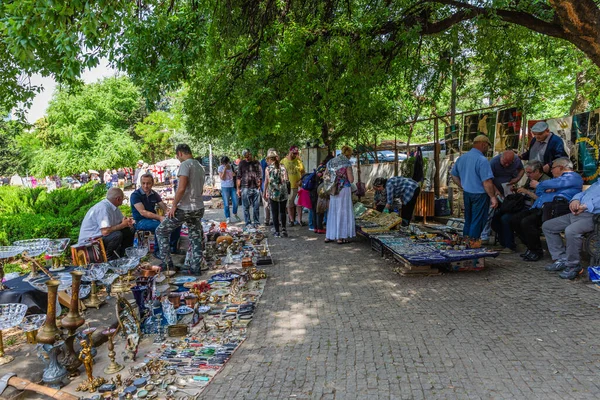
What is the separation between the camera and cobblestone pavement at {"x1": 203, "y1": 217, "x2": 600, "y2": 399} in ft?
10.9

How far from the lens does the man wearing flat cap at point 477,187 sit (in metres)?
7.26

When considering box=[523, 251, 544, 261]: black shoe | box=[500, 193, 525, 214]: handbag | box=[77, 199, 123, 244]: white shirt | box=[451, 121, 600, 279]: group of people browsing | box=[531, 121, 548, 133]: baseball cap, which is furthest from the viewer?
box=[500, 193, 525, 214]: handbag

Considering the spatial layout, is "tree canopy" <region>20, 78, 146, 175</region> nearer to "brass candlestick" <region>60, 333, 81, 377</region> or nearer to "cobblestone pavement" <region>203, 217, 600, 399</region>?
"cobblestone pavement" <region>203, 217, 600, 399</region>

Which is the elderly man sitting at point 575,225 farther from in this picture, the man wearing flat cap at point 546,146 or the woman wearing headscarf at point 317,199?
the woman wearing headscarf at point 317,199

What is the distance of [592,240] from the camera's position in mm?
5668

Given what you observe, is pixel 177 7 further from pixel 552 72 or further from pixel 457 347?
pixel 552 72

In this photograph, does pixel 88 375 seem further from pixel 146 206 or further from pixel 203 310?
pixel 146 206

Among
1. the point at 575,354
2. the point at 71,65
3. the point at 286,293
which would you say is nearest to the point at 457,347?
the point at 575,354

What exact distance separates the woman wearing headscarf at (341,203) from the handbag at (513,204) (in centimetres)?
275

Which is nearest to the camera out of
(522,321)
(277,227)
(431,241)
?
(522,321)

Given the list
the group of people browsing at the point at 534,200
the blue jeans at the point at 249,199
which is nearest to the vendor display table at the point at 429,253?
the group of people browsing at the point at 534,200

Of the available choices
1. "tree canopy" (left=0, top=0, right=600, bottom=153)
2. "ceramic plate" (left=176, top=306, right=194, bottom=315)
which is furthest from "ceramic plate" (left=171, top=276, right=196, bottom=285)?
"tree canopy" (left=0, top=0, right=600, bottom=153)

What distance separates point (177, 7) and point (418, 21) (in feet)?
15.1

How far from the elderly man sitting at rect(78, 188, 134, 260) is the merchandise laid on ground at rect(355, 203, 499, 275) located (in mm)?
4211
